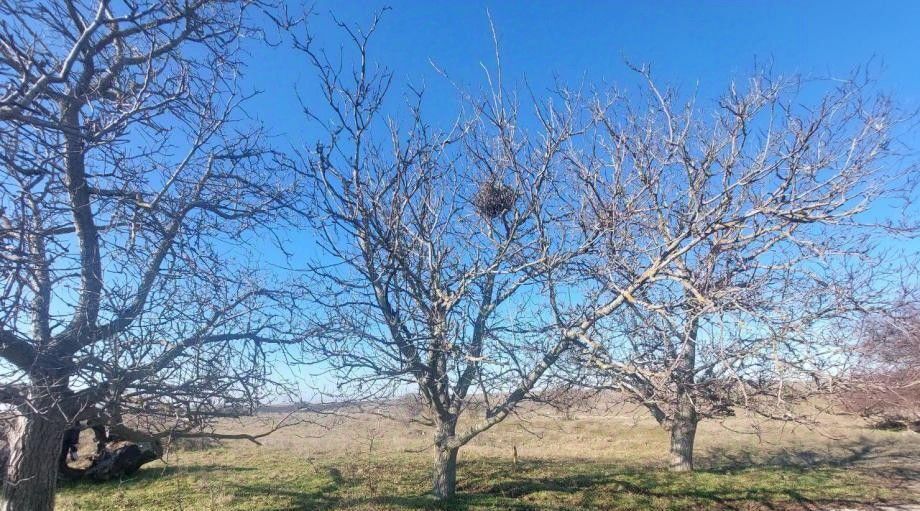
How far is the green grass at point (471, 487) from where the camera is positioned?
929cm

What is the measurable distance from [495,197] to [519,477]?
23.0 feet

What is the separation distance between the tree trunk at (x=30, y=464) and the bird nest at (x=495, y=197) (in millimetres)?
5620

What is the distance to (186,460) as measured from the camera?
14.2 meters

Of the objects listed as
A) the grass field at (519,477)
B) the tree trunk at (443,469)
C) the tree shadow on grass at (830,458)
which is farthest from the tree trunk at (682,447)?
the tree trunk at (443,469)

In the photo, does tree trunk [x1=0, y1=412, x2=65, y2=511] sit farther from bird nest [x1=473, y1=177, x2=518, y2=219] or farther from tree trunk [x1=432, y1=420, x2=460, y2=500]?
bird nest [x1=473, y1=177, x2=518, y2=219]

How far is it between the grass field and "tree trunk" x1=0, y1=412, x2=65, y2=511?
323 cm

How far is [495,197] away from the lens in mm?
7555

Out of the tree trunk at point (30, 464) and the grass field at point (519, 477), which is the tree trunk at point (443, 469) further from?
the tree trunk at point (30, 464)

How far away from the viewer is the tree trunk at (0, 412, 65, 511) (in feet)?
18.8

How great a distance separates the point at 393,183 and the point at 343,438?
13675 millimetres

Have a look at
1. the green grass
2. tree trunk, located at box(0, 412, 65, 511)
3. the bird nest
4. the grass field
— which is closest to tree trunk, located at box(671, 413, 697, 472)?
the grass field

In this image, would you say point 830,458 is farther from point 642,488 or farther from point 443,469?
point 443,469

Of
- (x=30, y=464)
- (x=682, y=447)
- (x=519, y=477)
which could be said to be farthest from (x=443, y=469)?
(x=682, y=447)

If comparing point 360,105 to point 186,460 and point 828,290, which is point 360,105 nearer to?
point 828,290
